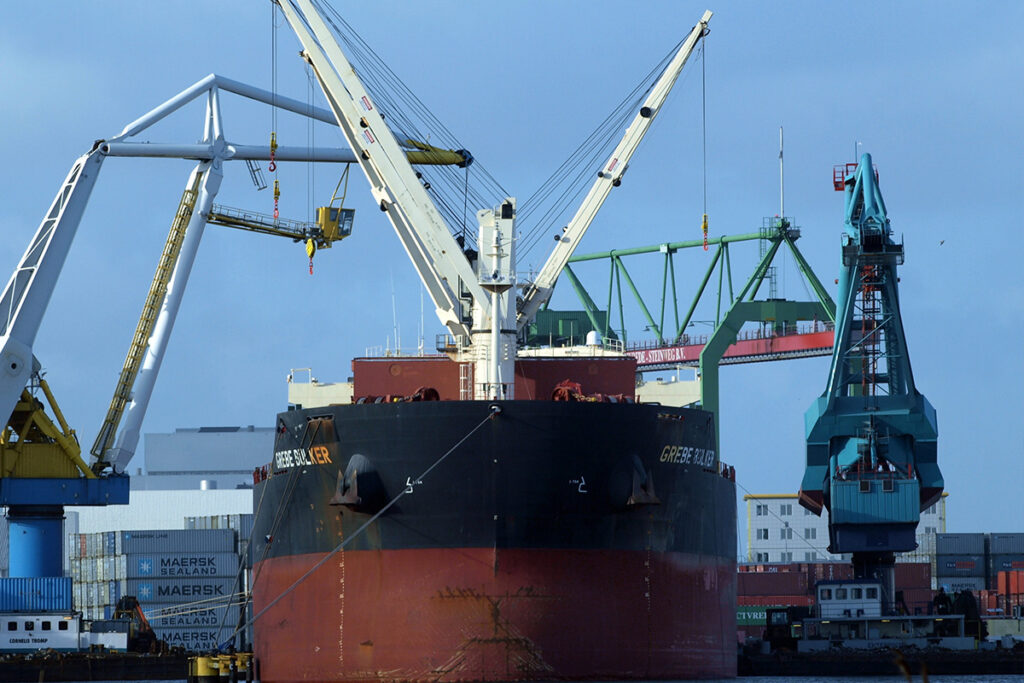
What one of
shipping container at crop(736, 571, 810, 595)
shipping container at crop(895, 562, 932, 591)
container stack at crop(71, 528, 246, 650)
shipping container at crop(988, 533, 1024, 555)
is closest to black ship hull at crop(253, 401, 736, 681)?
container stack at crop(71, 528, 246, 650)

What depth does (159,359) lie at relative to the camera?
5703 centimetres

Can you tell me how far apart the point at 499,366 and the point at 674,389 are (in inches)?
420

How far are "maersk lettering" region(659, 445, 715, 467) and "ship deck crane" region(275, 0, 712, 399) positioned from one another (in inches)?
150

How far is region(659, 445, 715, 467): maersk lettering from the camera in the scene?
39156 millimetres

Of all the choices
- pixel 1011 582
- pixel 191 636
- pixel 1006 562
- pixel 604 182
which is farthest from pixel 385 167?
pixel 1006 562

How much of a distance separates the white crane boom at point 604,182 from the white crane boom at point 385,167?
1701 millimetres

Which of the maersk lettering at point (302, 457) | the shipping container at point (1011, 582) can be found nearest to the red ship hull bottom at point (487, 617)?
the maersk lettering at point (302, 457)

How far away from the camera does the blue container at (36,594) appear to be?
54500mm

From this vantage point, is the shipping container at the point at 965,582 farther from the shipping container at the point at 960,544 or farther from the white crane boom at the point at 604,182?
the white crane boom at the point at 604,182

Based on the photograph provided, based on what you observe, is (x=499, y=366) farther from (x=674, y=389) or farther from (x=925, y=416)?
(x=925, y=416)

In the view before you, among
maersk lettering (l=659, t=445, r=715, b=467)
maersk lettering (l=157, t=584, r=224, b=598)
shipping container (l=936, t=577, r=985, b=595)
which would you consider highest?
maersk lettering (l=659, t=445, r=715, b=467)

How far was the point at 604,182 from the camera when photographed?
43.7m

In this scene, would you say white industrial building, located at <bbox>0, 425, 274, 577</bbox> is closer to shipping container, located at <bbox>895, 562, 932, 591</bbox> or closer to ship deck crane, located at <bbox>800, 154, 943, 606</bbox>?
shipping container, located at <bbox>895, 562, 932, 591</bbox>

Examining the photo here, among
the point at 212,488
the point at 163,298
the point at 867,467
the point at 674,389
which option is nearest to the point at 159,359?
the point at 163,298
